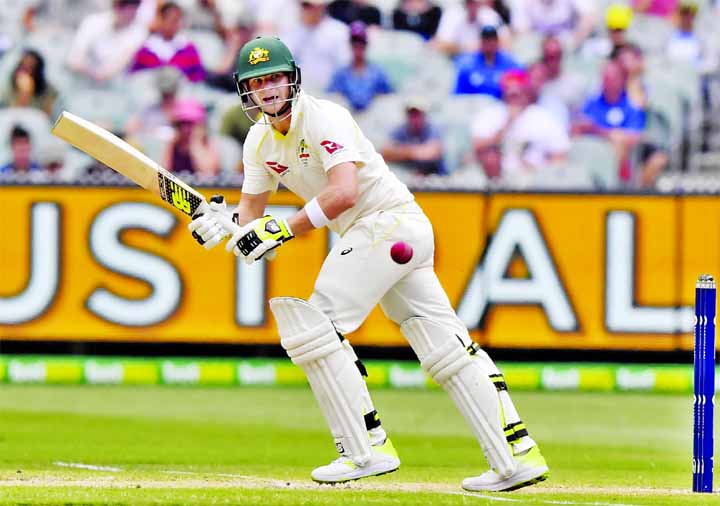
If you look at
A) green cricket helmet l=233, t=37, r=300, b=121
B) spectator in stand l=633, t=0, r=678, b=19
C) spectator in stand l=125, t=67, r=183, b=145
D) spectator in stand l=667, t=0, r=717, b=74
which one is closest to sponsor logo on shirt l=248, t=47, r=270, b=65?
green cricket helmet l=233, t=37, r=300, b=121

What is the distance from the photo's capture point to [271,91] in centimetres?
547

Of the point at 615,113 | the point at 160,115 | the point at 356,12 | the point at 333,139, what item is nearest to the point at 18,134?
the point at 160,115

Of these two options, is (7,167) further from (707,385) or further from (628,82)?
(707,385)

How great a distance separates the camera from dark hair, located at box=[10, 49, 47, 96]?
40.7 ft

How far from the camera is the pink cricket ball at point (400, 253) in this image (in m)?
5.48

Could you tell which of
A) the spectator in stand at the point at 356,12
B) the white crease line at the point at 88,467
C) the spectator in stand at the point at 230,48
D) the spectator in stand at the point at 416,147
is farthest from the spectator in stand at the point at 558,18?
the white crease line at the point at 88,467

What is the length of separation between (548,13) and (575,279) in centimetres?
382

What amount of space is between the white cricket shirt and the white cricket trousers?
0.25 feet

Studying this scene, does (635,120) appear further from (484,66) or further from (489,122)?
(484,66)

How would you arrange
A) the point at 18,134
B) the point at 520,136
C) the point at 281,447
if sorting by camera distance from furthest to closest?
1. the point at 520,136
2. the point at 18,134
3. the point at 281,447

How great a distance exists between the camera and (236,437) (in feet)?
26.1

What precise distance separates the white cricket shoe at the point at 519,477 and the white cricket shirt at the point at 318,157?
1.08m

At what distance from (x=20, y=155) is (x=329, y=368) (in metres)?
6.88

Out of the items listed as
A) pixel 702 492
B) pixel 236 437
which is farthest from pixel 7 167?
pixel 702 492
